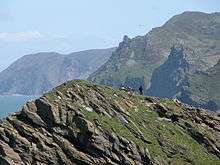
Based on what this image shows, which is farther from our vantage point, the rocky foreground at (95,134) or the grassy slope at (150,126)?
the grassy slope at (150,126)

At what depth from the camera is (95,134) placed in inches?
2985

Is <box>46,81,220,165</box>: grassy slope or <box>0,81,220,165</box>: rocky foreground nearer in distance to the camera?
<box>0,81,220,165</box>: rocky foreground

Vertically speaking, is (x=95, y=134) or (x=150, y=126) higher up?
(x=95, y=134)

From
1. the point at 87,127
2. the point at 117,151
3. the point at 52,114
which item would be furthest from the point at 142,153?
the point at 52,114

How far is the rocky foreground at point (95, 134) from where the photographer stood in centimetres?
7556

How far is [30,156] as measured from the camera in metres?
75.2

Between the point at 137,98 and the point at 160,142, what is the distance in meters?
11.0

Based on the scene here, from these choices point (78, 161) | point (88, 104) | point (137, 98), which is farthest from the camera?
point (137, 98)

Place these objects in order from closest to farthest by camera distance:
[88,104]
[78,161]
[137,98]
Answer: [78,161], [88,104], [137,98]

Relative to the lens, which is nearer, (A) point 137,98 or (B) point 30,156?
(B) point 30,156

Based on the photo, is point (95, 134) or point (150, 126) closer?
point (95, 134)

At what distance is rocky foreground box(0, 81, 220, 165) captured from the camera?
75562 millimetres

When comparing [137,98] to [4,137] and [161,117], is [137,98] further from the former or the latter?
[4,137]

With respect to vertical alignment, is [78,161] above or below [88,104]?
below
